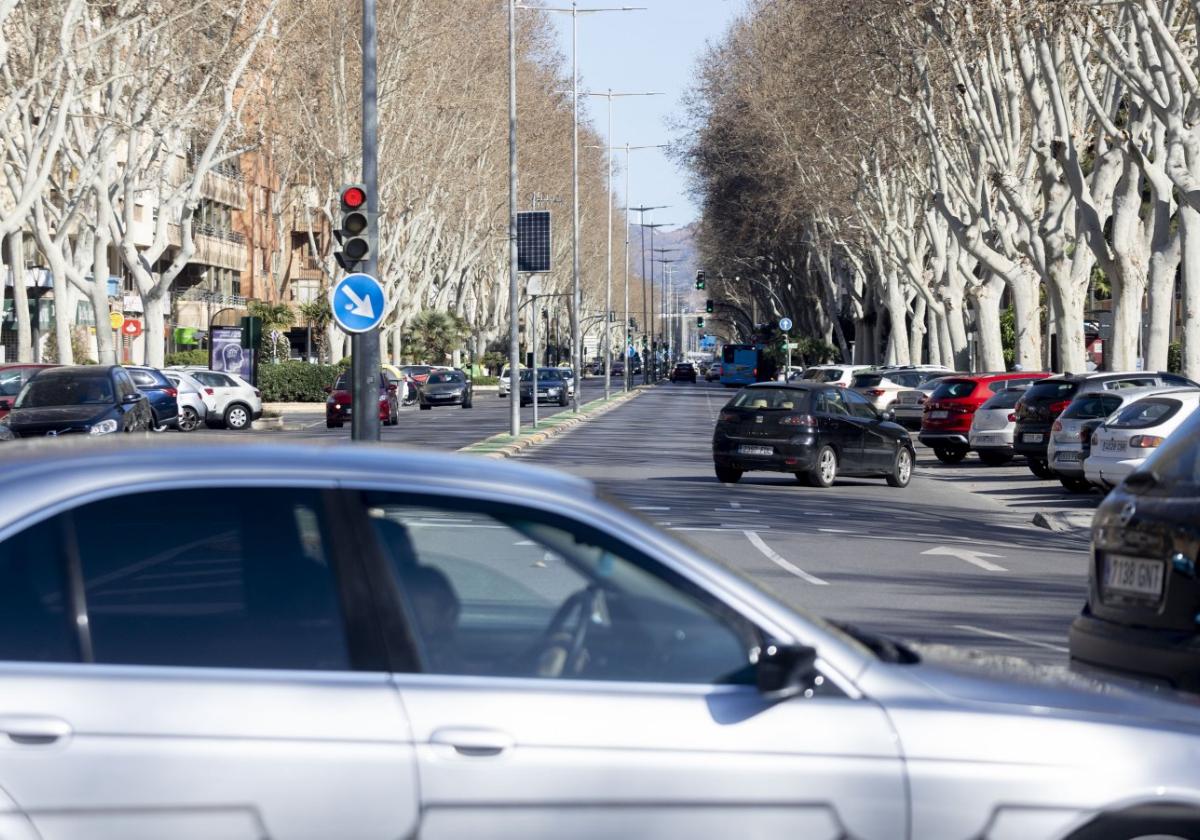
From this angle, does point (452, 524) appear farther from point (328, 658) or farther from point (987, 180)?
point (987, 180)

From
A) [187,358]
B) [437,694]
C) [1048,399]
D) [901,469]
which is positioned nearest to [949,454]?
[1048,399]

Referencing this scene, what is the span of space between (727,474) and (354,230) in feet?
32.5

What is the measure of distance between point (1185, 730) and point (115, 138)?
37694 mm

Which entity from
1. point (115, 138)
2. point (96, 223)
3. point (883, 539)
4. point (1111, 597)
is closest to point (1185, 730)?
point (1111, 597)

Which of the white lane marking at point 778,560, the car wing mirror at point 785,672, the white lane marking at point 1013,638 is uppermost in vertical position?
the car wing mirror at point 785,672

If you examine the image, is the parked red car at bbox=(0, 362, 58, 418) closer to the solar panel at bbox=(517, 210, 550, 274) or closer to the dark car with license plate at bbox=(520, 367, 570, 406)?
the solar panel at bbox=(517, 210, 550, 274)

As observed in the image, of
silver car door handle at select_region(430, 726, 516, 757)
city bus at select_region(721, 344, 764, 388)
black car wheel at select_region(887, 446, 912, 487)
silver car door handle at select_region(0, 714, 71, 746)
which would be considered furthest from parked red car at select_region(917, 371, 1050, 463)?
city bus at select_region(721, 344, 764, 388)

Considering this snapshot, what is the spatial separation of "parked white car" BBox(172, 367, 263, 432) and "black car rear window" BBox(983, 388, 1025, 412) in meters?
20.2

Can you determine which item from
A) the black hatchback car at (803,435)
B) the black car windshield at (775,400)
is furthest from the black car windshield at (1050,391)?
the black car windshield at (775,400)

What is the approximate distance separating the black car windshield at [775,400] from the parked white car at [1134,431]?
5.10 meters

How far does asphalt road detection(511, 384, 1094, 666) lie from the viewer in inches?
472

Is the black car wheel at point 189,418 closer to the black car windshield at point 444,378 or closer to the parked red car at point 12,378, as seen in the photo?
the parked red car at point 12,378

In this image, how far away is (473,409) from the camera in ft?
204

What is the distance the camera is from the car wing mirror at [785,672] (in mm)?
4004
